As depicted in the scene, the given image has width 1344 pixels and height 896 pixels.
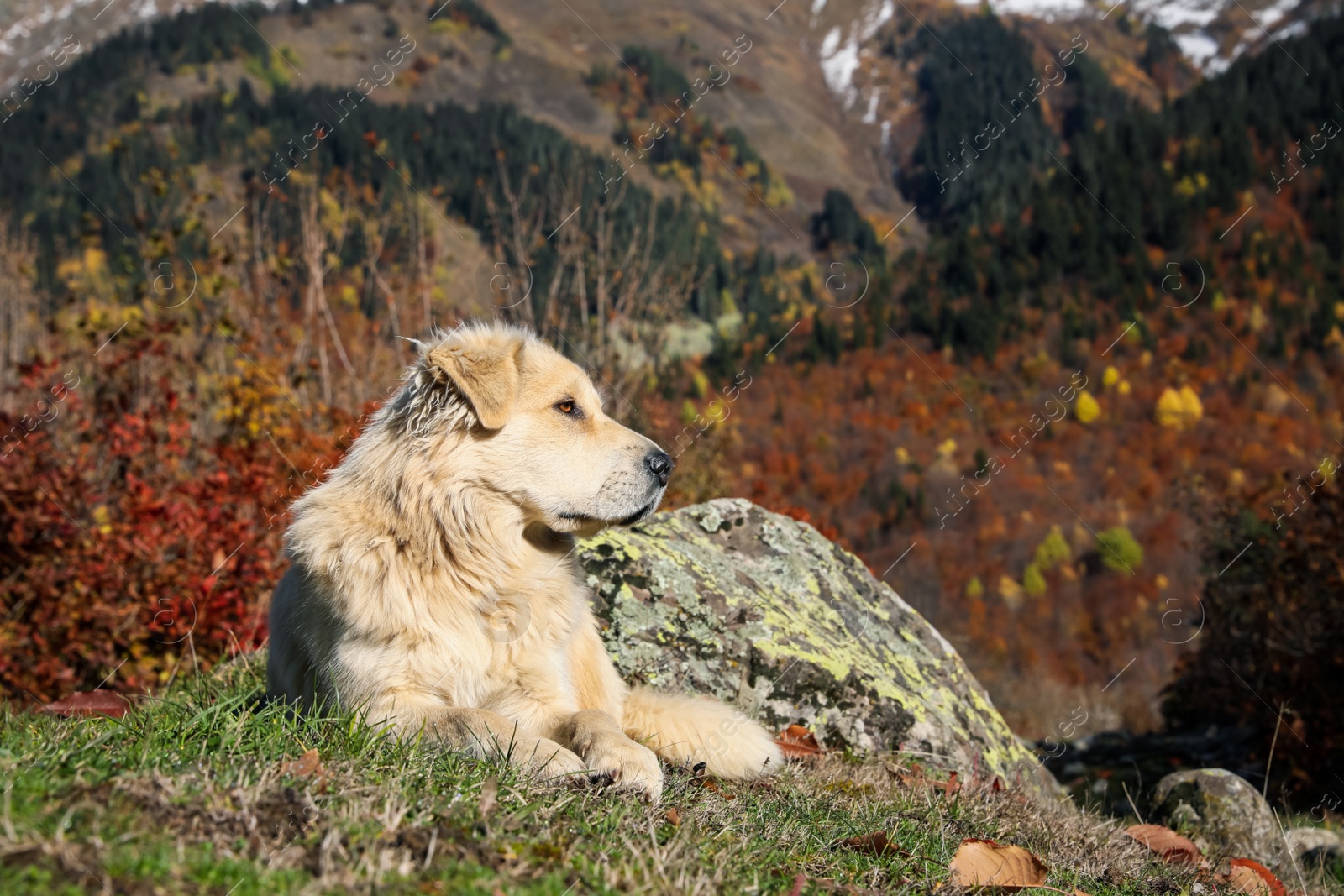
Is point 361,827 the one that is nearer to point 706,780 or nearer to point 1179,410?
point 706,780

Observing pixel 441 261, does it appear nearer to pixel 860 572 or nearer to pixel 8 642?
pixel 8 642

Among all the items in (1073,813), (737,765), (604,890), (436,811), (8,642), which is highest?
(8,642)

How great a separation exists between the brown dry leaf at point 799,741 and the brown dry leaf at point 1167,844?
70.7 inches

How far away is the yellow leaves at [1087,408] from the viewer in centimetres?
8888

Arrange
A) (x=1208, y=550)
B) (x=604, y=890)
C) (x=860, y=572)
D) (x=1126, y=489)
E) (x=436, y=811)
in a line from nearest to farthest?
(x=604, y=890)
(x=436, y=811)
(x=860, y=572)
(x=1208, y=550)
(x=1126, y=489)

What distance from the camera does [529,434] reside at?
4645 millimetres

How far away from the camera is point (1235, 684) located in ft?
49.9

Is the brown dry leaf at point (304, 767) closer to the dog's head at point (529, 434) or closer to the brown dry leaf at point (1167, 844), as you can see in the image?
the dog's head at point (529, 434)

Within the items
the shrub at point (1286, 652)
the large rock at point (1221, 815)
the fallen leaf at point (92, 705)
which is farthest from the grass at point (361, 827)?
the shrub at point (1286, 652)

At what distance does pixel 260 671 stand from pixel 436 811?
12.8ft

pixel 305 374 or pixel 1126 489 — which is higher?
pixel 305 374

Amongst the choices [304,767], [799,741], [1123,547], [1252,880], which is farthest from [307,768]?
[1123,547]

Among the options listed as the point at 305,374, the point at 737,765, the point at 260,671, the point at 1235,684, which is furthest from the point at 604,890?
the point at 1235,684

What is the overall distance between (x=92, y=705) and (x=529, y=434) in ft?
8.11
